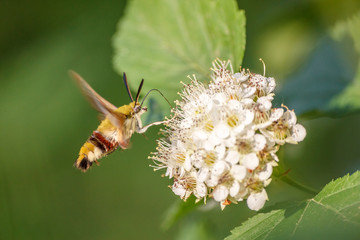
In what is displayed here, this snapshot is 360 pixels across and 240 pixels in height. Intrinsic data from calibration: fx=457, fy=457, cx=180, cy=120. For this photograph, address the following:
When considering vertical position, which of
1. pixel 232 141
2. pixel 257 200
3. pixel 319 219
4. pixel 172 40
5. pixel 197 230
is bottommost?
pixel 319 219

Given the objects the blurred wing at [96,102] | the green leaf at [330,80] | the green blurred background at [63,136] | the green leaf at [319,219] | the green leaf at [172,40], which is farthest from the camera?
the green blurred background at [63,136]

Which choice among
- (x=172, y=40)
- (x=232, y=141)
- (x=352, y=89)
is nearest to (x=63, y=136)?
(x=172, y=40)

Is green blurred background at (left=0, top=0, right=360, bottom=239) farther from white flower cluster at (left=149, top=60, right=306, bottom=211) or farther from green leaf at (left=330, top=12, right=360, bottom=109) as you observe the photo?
white flower cluster at (left=149, top=60, right=306, bottom=211)

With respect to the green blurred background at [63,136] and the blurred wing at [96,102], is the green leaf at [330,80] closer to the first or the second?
the blurred wing at [96,102]

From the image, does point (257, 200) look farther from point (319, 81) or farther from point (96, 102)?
point (319, 81)

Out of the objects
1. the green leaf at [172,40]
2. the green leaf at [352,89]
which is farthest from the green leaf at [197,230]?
the green leaf at [352,89]

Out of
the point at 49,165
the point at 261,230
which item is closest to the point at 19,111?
the point at 49,165

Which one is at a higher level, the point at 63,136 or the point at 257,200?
the point at 63,136
